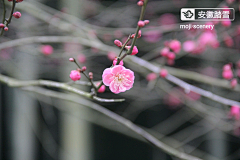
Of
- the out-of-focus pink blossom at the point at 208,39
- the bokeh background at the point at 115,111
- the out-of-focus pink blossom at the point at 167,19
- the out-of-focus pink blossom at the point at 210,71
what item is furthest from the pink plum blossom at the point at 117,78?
the out-of-focus pink blossom at the point at 210,71

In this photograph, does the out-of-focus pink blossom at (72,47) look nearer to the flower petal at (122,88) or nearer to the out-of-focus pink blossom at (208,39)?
Result: the out-of-focus pink blossom at (208,39)

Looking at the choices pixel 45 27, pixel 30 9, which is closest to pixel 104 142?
pixel 45 27

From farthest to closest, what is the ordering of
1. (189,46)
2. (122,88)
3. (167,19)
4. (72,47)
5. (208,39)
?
(167,19)
(72,47)
(189,46)
(208,39)
(122,88)

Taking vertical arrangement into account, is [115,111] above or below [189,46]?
below

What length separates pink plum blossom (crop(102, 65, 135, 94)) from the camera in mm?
767

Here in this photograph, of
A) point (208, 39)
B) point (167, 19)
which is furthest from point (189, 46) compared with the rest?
point (167, 19)

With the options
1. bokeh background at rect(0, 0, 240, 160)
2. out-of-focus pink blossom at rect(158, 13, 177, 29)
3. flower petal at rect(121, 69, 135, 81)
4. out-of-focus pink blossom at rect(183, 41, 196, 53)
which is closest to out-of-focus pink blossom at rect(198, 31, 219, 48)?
out-of-focus pink blossom at rect(183, 41, 196, 53)

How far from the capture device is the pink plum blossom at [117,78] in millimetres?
767

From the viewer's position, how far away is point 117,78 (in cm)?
82

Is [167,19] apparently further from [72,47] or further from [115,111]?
[115,111]

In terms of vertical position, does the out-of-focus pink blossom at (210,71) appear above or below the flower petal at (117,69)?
below

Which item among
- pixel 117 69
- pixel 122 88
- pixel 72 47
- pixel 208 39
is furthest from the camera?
pixel 72 47

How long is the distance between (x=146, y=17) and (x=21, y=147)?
2.31 metres

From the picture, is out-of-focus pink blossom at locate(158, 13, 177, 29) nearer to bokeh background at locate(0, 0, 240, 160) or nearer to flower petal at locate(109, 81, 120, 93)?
bokeh background at locate(0, 0, 240, 160)
